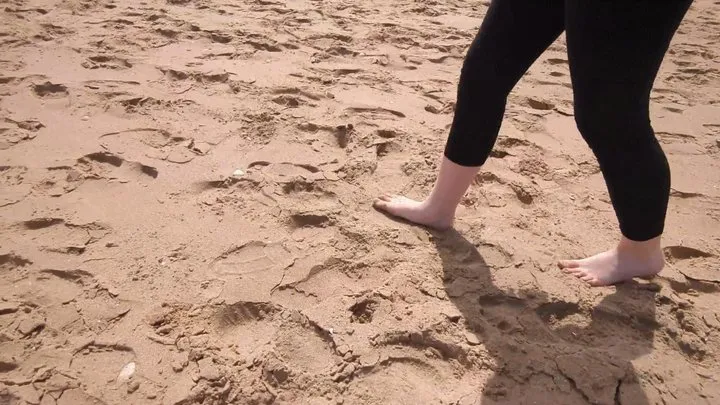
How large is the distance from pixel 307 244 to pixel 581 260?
0.82m

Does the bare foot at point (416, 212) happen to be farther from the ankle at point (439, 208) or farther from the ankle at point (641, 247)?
the ankle at point (641, 247)

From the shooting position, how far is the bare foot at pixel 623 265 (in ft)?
4.30

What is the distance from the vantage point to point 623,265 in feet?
4.42

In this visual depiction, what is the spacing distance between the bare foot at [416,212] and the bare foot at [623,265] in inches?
15.5

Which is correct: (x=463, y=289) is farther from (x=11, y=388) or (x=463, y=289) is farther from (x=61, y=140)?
(x=61, y=140)

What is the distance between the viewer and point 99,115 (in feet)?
6.56

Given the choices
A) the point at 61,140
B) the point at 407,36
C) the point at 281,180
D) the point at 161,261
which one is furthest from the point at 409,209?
the point at 407,36

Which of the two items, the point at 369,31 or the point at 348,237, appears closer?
the point at 348,237

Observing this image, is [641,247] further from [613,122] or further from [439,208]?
[439,208]

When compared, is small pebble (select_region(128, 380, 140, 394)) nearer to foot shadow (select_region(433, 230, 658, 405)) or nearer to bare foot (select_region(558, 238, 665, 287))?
foot shadow (select_region(433, 230, 658, 405))

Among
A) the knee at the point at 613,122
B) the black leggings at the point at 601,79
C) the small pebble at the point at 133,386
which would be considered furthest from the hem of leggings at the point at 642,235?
the small pebble at the point at 133,386

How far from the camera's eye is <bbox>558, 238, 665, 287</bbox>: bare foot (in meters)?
1.31

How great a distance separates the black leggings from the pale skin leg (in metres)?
0.06

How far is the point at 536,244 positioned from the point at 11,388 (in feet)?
4.65
